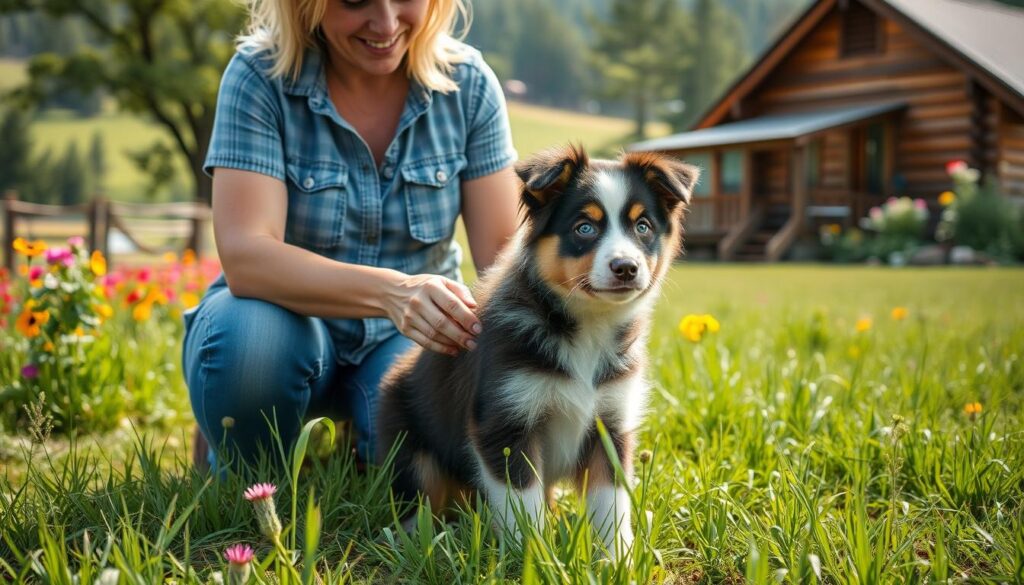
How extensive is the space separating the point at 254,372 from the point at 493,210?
0.96 m

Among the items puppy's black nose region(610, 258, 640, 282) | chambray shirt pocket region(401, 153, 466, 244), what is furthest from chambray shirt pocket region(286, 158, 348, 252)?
puppy's black nose region(610, 258, 640, 282)

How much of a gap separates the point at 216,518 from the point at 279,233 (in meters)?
0.93

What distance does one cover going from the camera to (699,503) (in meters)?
2.11

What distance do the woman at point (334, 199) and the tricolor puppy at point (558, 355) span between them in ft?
0.55

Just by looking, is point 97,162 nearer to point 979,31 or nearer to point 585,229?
point 979,31

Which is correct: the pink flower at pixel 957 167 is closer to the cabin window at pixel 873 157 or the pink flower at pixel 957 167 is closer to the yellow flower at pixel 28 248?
the cabin window at pixel 873 157

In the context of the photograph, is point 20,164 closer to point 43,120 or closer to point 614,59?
point 43,120

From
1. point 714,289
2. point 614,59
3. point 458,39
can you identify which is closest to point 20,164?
point 614,59

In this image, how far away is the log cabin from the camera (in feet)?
53.4

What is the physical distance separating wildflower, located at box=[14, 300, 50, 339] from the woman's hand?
6.66ft

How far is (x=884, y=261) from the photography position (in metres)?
15.0

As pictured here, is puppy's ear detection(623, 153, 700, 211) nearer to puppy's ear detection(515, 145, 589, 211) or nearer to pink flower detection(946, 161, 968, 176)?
puppy's ear detection(515, 145, 589, 211)

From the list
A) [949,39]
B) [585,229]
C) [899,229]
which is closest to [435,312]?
[585,229]

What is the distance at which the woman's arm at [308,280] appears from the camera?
85.5 inches
